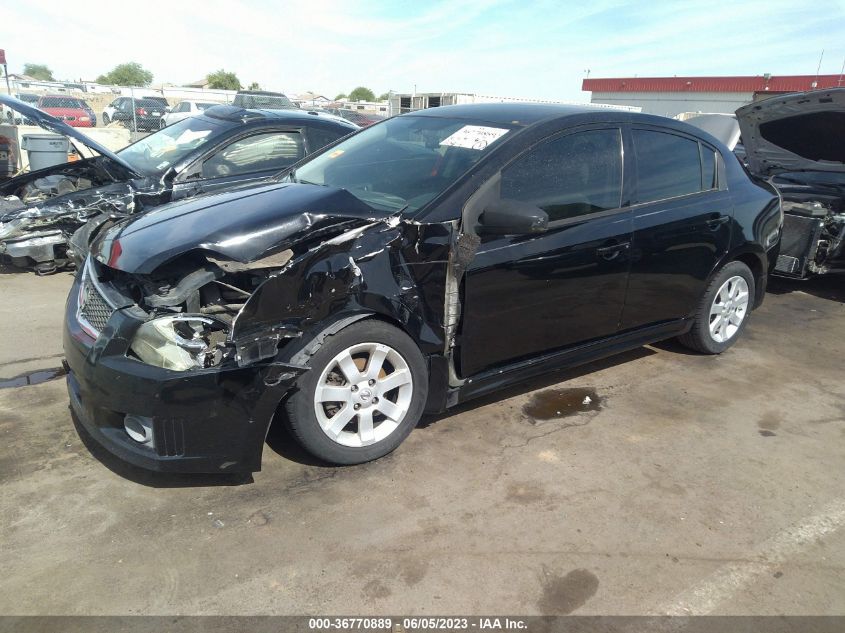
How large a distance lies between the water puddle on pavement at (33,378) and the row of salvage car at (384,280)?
34.7 inches

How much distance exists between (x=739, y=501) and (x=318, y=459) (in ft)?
6.81

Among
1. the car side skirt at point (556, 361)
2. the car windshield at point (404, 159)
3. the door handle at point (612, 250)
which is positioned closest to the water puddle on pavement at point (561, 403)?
the car side skirt at point (556, 361)

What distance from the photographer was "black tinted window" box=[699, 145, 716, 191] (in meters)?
4.38

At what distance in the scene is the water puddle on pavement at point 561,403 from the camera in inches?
153

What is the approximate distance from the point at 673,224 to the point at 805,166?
158 inches

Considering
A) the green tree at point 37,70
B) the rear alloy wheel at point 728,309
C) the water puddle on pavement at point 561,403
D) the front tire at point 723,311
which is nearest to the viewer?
the water puddle on pavement at point 561,403

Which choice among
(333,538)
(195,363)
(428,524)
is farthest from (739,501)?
(195,363)

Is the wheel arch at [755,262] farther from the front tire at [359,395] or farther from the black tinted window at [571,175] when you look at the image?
the front tire at [359,395]

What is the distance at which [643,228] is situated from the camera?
3896 millimetres

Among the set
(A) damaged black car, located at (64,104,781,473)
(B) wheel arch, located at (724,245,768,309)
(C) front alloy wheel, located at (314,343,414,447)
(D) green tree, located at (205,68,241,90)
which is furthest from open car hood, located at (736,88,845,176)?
(D) green tree, located at (205,68,241,90)

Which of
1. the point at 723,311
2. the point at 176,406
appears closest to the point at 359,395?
the point at 176,406

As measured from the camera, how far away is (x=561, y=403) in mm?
4023

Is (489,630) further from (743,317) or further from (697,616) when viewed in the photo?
(743,317)

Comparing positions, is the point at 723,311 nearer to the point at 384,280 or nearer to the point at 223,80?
the point at 384,280
